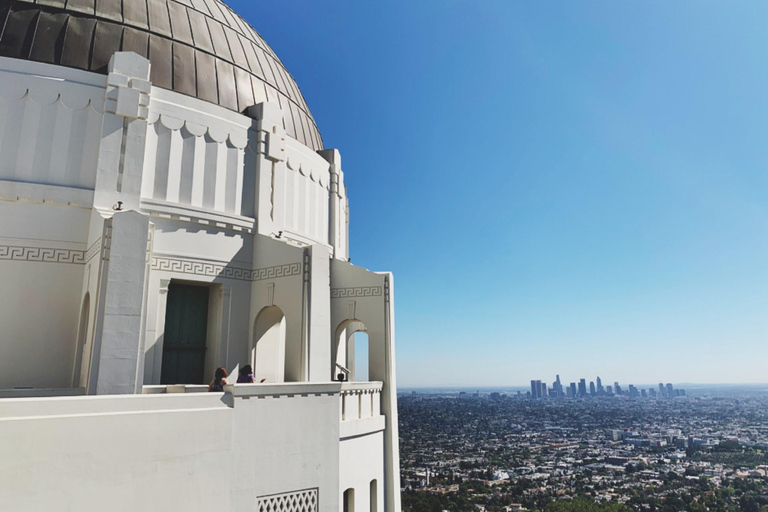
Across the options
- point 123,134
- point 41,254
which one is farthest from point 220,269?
point 123,134

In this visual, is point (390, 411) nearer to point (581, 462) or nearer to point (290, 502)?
point (290, 502)

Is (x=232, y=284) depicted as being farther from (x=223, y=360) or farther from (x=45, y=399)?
(x=45, y=399)

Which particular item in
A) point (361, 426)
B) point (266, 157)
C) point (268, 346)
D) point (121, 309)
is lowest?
point (361, 426)

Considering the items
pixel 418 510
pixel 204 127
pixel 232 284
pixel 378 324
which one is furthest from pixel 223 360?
pixel 418 510

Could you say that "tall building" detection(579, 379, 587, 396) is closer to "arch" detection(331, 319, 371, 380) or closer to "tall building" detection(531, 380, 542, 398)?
"tall building" detection(531, 380, 542, 398)

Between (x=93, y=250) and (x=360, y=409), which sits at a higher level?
(x=93, y=250)

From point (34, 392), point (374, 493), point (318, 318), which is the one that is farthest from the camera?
point (318, 318)

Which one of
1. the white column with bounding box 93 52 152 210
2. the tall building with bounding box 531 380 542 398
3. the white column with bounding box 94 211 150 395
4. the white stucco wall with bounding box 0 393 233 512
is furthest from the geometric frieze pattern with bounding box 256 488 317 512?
the tall building with bounding box 531 380 542 398
